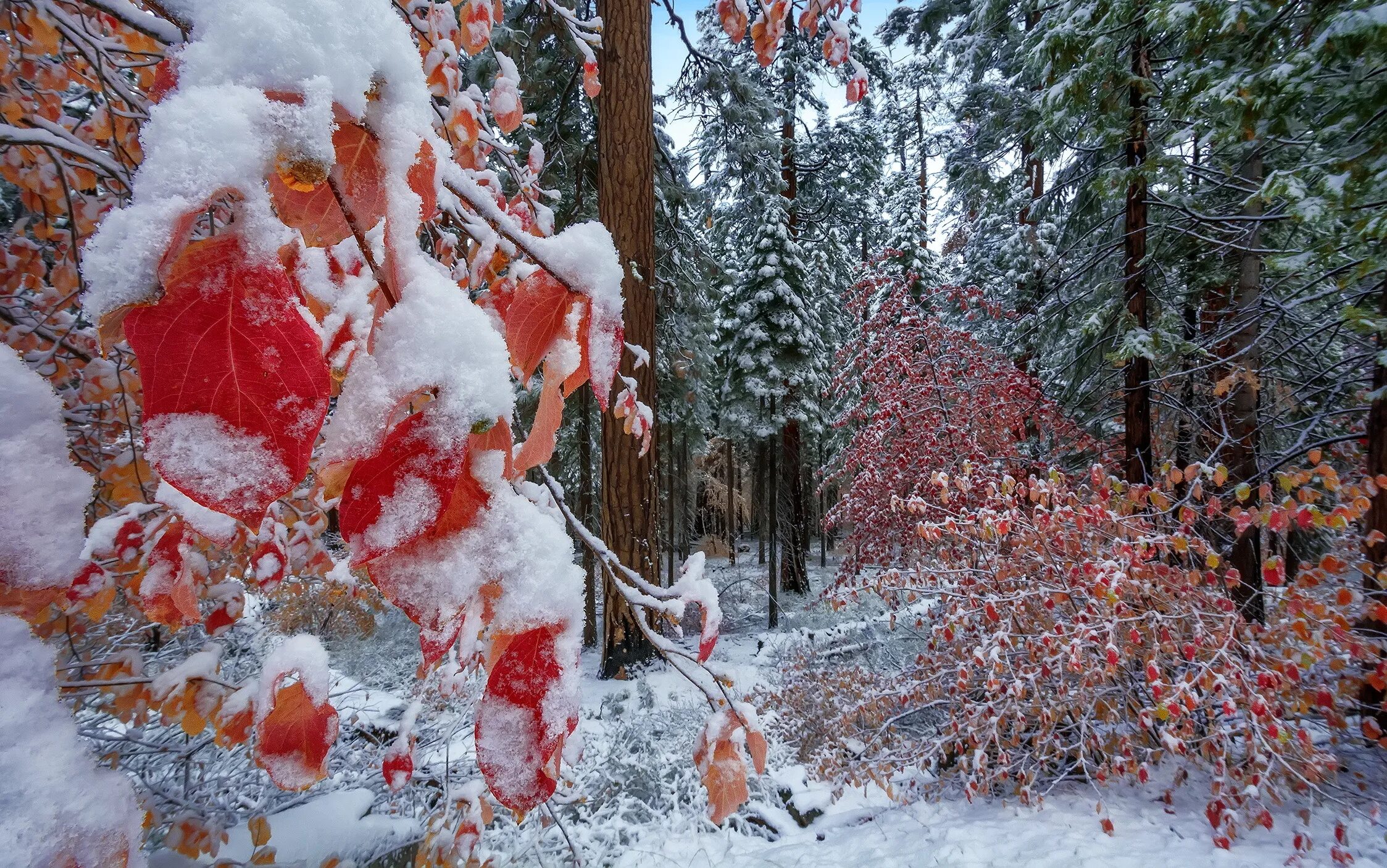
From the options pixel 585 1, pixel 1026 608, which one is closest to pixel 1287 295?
pixel 1026 608

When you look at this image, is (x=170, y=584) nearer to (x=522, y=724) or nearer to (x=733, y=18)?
(x=522, y=724)

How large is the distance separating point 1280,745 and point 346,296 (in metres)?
4.77

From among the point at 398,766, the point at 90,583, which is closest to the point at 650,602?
the point at 398,766

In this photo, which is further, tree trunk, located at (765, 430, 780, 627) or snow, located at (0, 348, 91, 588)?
tree trunk, located at (765, 430, 780, 627)

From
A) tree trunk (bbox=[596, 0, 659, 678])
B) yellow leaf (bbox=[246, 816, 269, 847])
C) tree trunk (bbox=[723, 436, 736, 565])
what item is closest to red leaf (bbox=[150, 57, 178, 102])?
yellow leaf (bbox=[246, 816, 269, 847])

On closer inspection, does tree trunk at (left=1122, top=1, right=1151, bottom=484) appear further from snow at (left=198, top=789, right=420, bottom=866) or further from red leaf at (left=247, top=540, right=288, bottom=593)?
snow at (left=198, top=789, right=420, bottom=866)

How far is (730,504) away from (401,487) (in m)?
19.0

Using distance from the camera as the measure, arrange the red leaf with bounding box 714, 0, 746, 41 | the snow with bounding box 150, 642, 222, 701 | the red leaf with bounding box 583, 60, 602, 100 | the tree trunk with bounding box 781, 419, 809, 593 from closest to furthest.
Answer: the snow with bounding box 150, 642, 222, 701 < the red leaf with bounding box 714, 0, 746, 41 < the red leaf with bounding box 583, 60, 602, 100 < the tree trunk with bounding box 781, 419, 809, 593

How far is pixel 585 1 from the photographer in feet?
15.2

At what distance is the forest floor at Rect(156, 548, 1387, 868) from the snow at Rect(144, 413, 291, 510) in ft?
7.51

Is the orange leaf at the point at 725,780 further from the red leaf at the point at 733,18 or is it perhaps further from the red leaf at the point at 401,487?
the red leaf at the point at 733,18

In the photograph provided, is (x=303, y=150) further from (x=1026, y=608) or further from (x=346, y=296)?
(x=1026, y=608)

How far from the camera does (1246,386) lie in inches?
204

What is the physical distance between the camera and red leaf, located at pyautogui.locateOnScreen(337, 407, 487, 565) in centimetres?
39
